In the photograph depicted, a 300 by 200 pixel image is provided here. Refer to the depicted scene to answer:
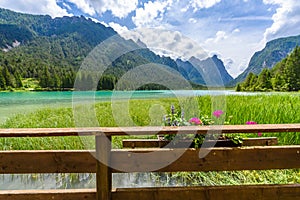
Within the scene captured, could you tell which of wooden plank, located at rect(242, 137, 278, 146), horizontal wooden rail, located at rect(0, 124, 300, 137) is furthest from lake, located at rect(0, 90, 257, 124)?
horizontal wooden rail, located at rect(0, 124, 300, 137)

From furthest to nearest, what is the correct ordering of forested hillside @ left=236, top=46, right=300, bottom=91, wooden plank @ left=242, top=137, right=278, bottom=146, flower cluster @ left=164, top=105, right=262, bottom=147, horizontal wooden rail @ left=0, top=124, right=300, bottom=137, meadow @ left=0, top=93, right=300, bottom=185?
forested hillside @ left=236, top=46, right=300, bottom=91 → meadow @ left=0, top=93, right=300, bottom=185 → wooden plank @ left=242, top=137, right=278, bottom=146 → flower cluster @ left=164, top=105, right=262, bottom=147 → horizontal wooden rail @ left=0, top=124, right=300, bottom=137

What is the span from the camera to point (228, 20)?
26.7ft

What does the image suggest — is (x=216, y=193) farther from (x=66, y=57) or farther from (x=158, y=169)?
(x=66, y=57)

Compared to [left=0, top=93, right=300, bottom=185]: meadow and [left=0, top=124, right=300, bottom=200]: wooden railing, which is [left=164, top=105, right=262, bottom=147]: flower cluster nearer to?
[left=0, top=93, right=300, bottom=185]: meadow

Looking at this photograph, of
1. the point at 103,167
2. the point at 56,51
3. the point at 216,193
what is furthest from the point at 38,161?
the point at 56,51

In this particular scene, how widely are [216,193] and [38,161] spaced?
970mm

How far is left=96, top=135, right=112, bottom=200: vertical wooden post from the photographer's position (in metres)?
1.44

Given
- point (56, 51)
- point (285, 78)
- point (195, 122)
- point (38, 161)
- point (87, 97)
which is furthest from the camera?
point (285, 78)

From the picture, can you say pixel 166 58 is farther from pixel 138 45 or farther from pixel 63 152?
pixel 63 152

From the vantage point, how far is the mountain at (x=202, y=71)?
200cm

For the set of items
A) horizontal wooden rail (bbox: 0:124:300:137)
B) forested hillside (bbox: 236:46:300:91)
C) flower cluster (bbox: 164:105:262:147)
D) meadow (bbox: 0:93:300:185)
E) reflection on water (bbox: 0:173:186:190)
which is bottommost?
reflection on water (bbox: 0:173:186:190)

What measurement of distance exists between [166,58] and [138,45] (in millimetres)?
241

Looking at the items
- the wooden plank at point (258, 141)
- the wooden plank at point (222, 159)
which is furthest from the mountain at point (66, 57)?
the wooden plank at point (222, 159)

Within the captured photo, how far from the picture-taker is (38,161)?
149 centimetres
